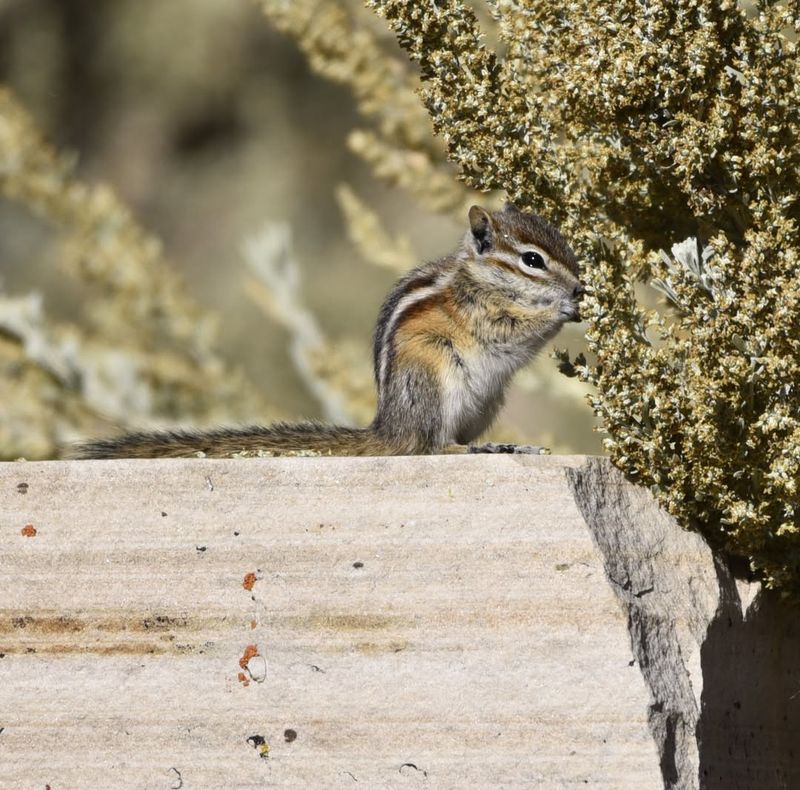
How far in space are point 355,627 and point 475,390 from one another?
505 mm

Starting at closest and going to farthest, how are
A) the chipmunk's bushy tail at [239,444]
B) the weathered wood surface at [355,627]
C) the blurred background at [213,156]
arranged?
the weathered wood surface at [355,627] → the chipmunk's bushy tail at [239,444] → the blurred background at [213,156]

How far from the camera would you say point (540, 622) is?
1.47 meters

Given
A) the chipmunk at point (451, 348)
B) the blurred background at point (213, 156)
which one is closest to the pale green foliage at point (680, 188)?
the chipmunk at point (451, 348)

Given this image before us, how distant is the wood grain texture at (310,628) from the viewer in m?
1.46

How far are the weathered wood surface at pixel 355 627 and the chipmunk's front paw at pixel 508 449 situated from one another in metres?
0.17

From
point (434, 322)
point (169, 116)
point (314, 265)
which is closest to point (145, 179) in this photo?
point (169, 116)

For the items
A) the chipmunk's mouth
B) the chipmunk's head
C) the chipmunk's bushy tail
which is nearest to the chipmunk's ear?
the chipmunk's head

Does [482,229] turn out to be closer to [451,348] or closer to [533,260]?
[533,260]

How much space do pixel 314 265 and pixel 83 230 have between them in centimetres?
187

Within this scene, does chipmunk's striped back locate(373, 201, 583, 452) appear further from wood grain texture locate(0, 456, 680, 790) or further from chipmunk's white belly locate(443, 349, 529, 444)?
wood grain texture locate(0, 456, 680, 790)

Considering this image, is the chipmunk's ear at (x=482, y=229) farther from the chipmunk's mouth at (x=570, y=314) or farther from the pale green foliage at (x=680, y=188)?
the pale green foliage at (x=680, y=188)

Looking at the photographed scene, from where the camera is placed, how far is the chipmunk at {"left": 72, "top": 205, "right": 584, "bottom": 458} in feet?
6.09

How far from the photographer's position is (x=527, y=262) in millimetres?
2027

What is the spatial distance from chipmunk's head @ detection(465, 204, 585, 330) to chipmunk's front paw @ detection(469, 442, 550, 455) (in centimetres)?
28
